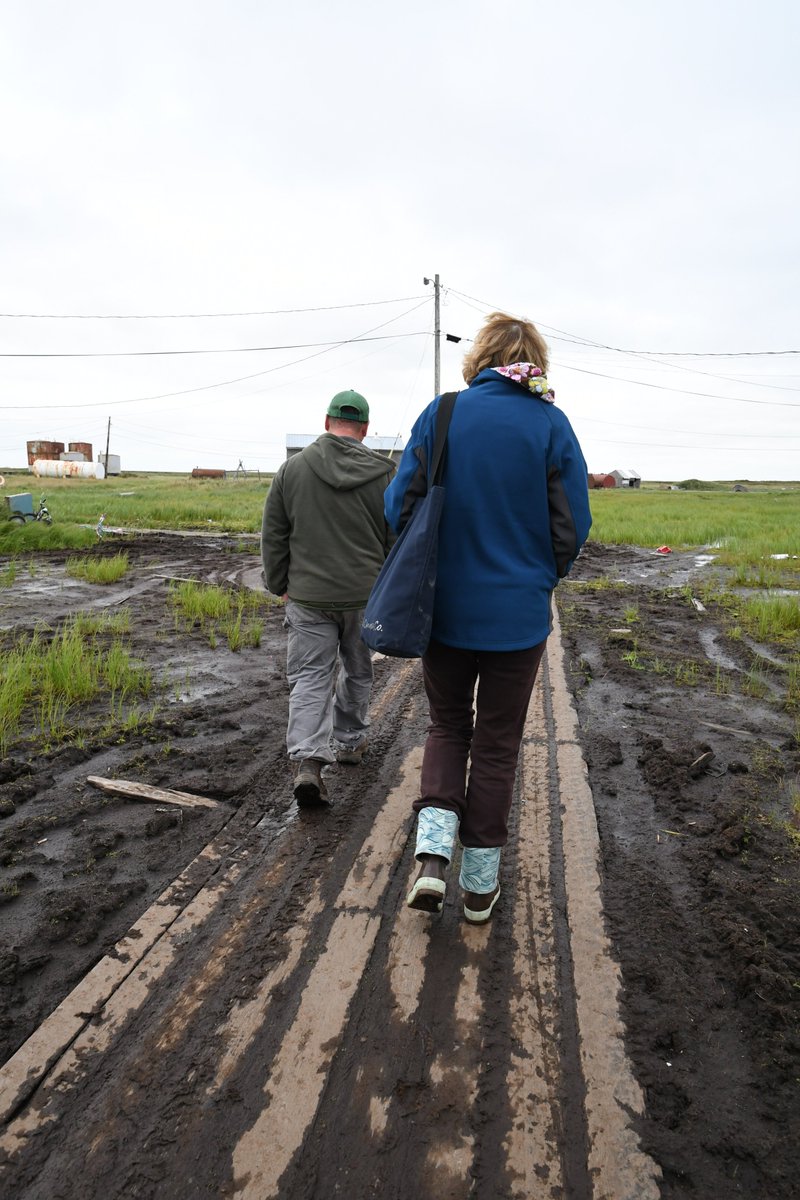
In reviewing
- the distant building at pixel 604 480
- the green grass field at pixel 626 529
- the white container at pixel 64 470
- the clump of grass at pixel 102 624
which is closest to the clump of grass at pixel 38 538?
the green grass field at pixel 626 529

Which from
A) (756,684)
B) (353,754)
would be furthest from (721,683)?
(353,754)

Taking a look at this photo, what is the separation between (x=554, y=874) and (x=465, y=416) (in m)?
1.83

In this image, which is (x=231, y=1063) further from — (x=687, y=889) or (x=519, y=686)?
(x=687, y=889)

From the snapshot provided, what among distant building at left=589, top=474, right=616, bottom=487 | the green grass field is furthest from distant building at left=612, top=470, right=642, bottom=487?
the green grass field

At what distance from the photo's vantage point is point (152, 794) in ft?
11.4

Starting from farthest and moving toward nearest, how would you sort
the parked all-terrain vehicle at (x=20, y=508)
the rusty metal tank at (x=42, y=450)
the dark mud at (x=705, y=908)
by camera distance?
the rusty metal tank at (x=42, y=450), the parked all-terrain vehicle at (x=20, y=508), the dark mud at (x=705, y=908)

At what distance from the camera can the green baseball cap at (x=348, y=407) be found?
3.64 metres

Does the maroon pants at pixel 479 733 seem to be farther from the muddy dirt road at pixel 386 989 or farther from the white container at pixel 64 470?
the white container at pixel 64 470

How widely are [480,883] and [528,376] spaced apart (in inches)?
70.4

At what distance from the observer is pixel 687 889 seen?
2725 millimetres

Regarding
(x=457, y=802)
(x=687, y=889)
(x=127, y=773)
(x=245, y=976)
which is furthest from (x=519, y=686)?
(x=127, y=773)

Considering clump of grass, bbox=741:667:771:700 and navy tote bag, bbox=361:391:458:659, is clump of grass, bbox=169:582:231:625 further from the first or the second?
navy tote bag, bbox=361:391:458:659

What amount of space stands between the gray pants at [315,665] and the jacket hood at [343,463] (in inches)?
26.5

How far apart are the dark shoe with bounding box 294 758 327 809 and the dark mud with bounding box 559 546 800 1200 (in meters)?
1.31
